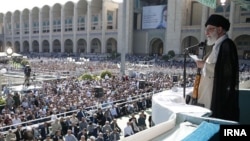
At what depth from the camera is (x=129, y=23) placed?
5459cm

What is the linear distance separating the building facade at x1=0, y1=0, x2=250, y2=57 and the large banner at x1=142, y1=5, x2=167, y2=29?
57 cm

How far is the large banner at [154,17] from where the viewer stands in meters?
50.8

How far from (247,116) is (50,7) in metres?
71.2

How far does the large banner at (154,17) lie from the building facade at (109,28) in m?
0.57

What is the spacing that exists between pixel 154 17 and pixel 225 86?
168 ft

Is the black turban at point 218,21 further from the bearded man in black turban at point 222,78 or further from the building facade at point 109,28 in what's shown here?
the building facade at point 109,28

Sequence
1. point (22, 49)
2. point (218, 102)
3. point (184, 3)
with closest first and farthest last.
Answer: point (218, 102) < point (184, 3) < point (22, 49)

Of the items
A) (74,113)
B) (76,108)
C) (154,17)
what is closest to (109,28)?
(154,17)

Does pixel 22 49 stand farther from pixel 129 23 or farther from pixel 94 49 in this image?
pixel 129 23

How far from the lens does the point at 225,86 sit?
3189 mm

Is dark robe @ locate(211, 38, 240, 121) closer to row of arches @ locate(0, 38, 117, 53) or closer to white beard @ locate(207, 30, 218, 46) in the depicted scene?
white beard @ locate(207, 30, 218, 46)

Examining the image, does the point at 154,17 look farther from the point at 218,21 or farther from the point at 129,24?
the point at 218,21

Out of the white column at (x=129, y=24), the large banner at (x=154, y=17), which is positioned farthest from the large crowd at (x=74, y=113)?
the white column at (x=129, y=24)

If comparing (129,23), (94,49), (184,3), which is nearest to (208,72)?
(184,3)
